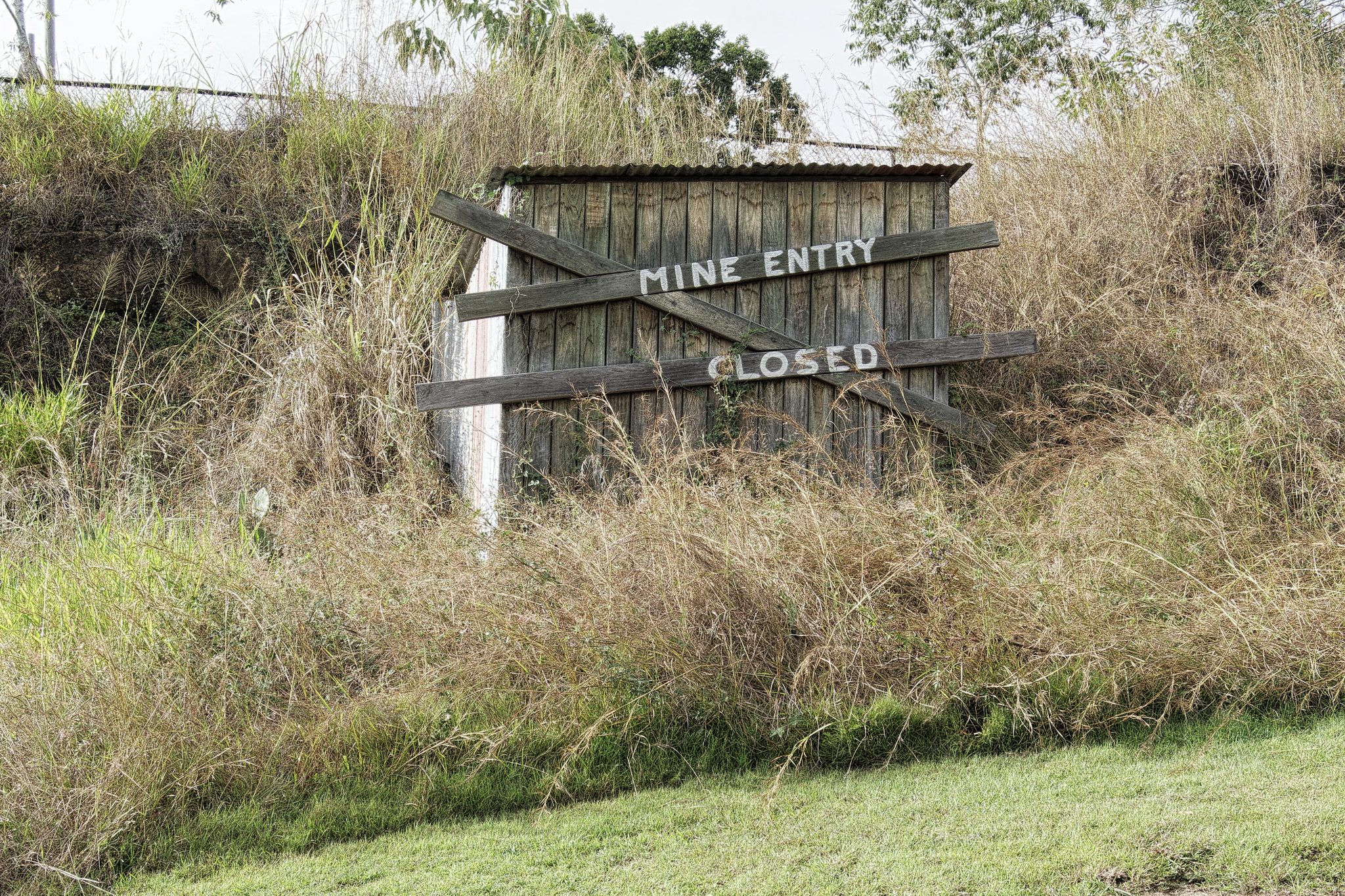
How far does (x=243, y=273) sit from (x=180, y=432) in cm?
181

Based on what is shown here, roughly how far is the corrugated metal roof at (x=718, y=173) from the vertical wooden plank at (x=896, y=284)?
5.3 inches

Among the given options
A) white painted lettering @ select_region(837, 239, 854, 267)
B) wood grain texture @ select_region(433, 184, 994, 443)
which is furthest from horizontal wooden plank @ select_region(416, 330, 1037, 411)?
white painted lettering @ select_region(837, 239, 854, 267)

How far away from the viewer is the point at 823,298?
6.55m

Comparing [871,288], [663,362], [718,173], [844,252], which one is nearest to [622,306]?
[663,362]

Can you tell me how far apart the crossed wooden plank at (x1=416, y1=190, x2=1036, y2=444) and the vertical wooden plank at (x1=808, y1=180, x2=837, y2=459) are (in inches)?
4.4

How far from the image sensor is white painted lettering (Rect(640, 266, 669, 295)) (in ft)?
20.6

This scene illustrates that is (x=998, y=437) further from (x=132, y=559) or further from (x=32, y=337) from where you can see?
(x=32, y=337)

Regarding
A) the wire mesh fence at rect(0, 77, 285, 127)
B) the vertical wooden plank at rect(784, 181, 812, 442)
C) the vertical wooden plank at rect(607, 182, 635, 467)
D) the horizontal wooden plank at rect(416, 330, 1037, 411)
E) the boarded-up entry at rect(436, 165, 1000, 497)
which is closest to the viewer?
the horizontal wooden plank at rect(416, 330, 1037, 411)

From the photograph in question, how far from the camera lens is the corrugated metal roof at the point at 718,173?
6117 mm

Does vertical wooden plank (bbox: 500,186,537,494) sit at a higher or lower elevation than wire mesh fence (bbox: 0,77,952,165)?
lower

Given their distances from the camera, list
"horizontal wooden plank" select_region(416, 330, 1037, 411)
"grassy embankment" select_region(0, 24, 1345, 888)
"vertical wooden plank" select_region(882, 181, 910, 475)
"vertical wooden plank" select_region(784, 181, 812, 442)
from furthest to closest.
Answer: "vertical wooden plank" select_region(882, 181, 910, 475) < "vertical wooden plank" select_region(784, 181, 812, 442) < "horizontal wooden plank" select_region(416, 330, 1037, 411) < "grassy embankment" select_region(0, 24, 1345, 888)

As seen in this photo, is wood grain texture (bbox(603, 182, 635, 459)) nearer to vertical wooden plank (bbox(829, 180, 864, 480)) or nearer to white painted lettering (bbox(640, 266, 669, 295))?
white painted lettering (bbox(640, 266, 669, 295))

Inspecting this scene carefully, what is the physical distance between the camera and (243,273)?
29.3ft

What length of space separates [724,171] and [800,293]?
0.90m
